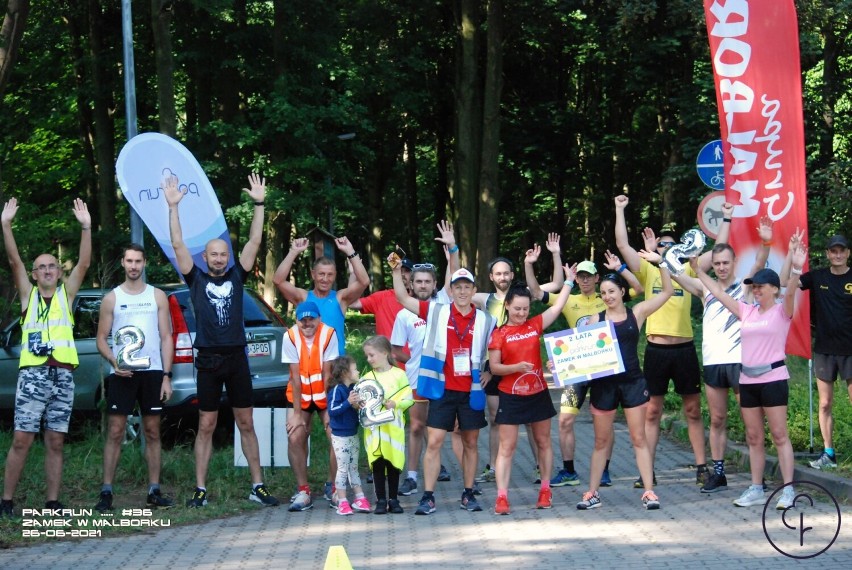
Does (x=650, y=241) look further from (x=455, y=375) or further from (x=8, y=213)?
(x=8, y=213)

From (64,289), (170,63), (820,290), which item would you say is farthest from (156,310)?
(170,63)

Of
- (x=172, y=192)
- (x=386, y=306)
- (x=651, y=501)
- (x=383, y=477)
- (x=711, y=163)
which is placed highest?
(x=711, y=163)

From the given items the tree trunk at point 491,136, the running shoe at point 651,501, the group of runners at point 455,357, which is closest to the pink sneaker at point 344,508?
the group of runners at point 455,357

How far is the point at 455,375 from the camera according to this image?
9352 millimetres

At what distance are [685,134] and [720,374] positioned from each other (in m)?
19.4

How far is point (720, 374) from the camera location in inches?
386

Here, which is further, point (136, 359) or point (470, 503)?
point (136, 359)

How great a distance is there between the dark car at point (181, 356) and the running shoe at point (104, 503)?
7.25 ft

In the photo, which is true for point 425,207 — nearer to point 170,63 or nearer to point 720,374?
point 170,63

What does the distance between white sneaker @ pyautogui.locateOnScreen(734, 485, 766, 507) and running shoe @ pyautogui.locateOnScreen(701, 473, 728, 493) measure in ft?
2.14

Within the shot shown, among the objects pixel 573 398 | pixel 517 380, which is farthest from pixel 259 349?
pixel 517 380

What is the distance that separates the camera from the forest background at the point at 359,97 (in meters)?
26.8

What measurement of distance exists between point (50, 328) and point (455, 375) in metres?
3.10

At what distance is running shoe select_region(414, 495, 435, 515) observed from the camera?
9.13 m
